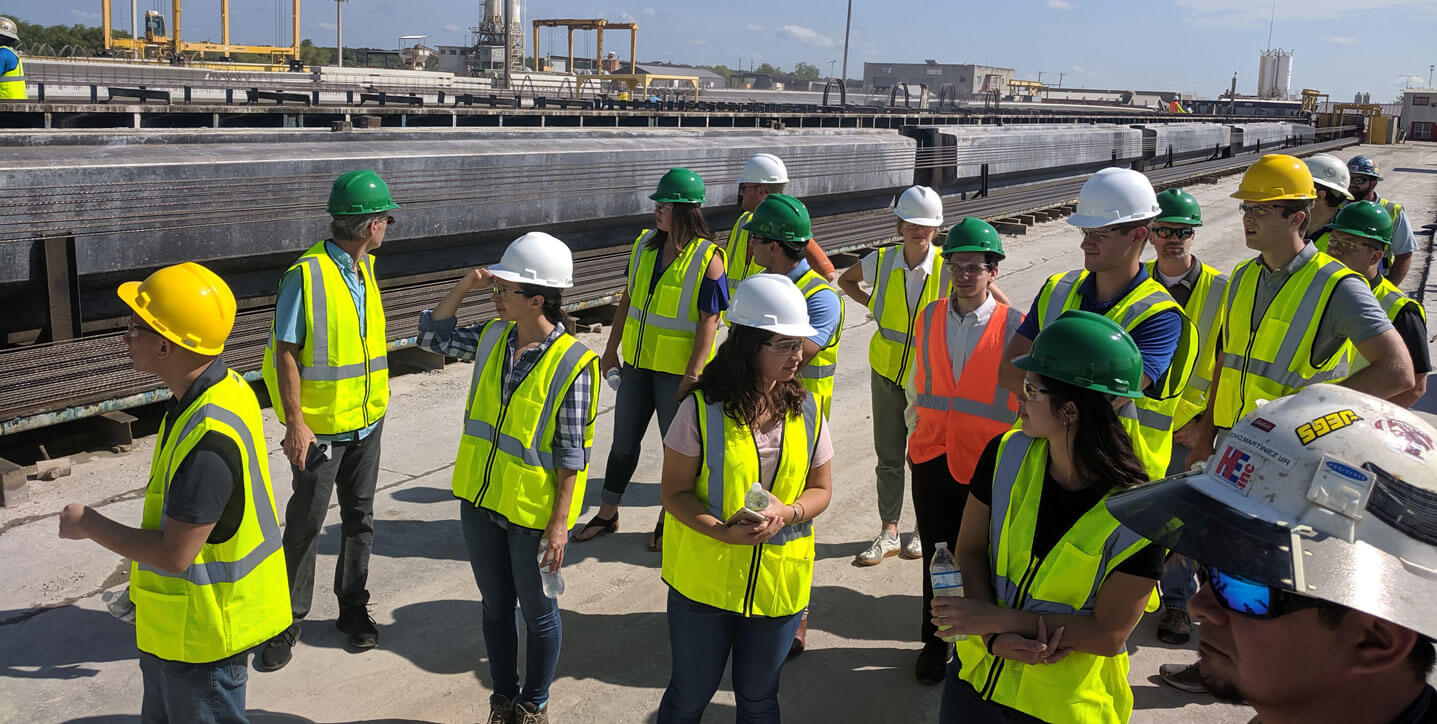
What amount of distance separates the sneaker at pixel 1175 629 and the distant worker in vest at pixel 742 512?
242 cm

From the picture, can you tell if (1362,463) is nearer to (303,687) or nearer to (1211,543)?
(1211,543)

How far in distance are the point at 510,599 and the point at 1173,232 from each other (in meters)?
3.51

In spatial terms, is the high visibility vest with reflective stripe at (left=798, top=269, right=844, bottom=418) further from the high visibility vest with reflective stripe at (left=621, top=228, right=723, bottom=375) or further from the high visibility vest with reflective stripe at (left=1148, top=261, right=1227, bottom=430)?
the high visibility vest with reflective stripe at (left=1148, top=261, right=1227, bottom=430)

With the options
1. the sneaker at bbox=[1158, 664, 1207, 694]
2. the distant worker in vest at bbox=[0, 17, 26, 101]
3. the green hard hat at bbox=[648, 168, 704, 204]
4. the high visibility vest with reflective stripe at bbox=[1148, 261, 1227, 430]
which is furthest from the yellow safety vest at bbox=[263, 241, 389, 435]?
the distant worker in vest at bbox=[0, 17, 26, 101]

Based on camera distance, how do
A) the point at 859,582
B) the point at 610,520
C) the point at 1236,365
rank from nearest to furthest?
the point at 1236,365, the point at 859,582, the point at 610,520

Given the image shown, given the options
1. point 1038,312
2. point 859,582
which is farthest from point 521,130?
point 1038,312

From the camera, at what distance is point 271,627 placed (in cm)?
305

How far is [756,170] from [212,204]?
3.62 metres

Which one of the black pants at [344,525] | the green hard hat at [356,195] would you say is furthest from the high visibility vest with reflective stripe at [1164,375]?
the black pants at [344,525]

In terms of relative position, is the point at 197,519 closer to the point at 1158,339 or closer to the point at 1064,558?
the point at 1064,558

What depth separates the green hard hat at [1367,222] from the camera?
17.9 feet

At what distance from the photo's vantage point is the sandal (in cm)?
577

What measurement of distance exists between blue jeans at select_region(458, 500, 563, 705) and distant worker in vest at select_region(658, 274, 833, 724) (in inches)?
24.0

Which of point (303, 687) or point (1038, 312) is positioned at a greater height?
point (1038, 312)
